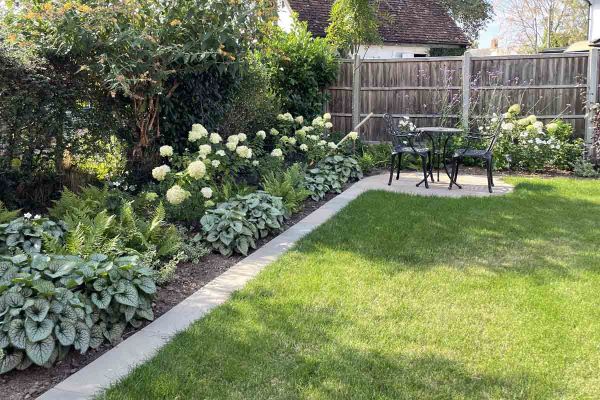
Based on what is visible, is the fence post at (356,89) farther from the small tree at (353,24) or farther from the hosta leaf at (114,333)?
the hosta leaf at (114,333)

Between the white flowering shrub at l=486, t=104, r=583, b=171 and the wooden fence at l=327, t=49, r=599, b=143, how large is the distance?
39 cm

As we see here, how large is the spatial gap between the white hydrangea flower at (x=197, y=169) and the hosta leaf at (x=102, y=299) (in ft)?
7.18

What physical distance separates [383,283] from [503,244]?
1.66 meters

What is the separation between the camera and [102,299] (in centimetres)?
326

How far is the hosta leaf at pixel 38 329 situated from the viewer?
283cm

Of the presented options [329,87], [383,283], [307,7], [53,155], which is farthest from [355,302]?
[307,7]

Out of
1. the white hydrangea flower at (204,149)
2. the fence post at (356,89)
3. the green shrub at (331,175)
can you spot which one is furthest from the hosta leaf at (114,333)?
→ the fence post at (356,89)

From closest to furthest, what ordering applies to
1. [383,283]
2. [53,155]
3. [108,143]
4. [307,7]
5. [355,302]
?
1. [355,302]
2. [383,283]
3. [53,155]
4. [108,143]
5. [307,7]

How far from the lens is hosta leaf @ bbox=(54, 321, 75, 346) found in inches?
115

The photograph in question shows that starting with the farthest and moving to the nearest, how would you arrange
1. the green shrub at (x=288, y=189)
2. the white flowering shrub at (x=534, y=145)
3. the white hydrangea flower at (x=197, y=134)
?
the white flowering shrub at (x=534, y=145)
the green shrub at (x=288, y=189)
the white hydrangea flower at (x=197, y=134)

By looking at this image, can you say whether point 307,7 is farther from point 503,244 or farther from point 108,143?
point 503,244

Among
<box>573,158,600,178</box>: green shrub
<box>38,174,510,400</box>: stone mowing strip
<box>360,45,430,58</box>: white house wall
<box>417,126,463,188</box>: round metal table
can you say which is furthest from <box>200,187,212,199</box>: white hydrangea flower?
<box>360,45,430,58</box>: white house wall

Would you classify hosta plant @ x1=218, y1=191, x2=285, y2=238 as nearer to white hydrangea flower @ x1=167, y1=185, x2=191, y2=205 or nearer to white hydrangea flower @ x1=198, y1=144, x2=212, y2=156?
white hydrangea flower @ x1=167, y1=185, x2=191, y2=205

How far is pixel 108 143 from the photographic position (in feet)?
21.1
